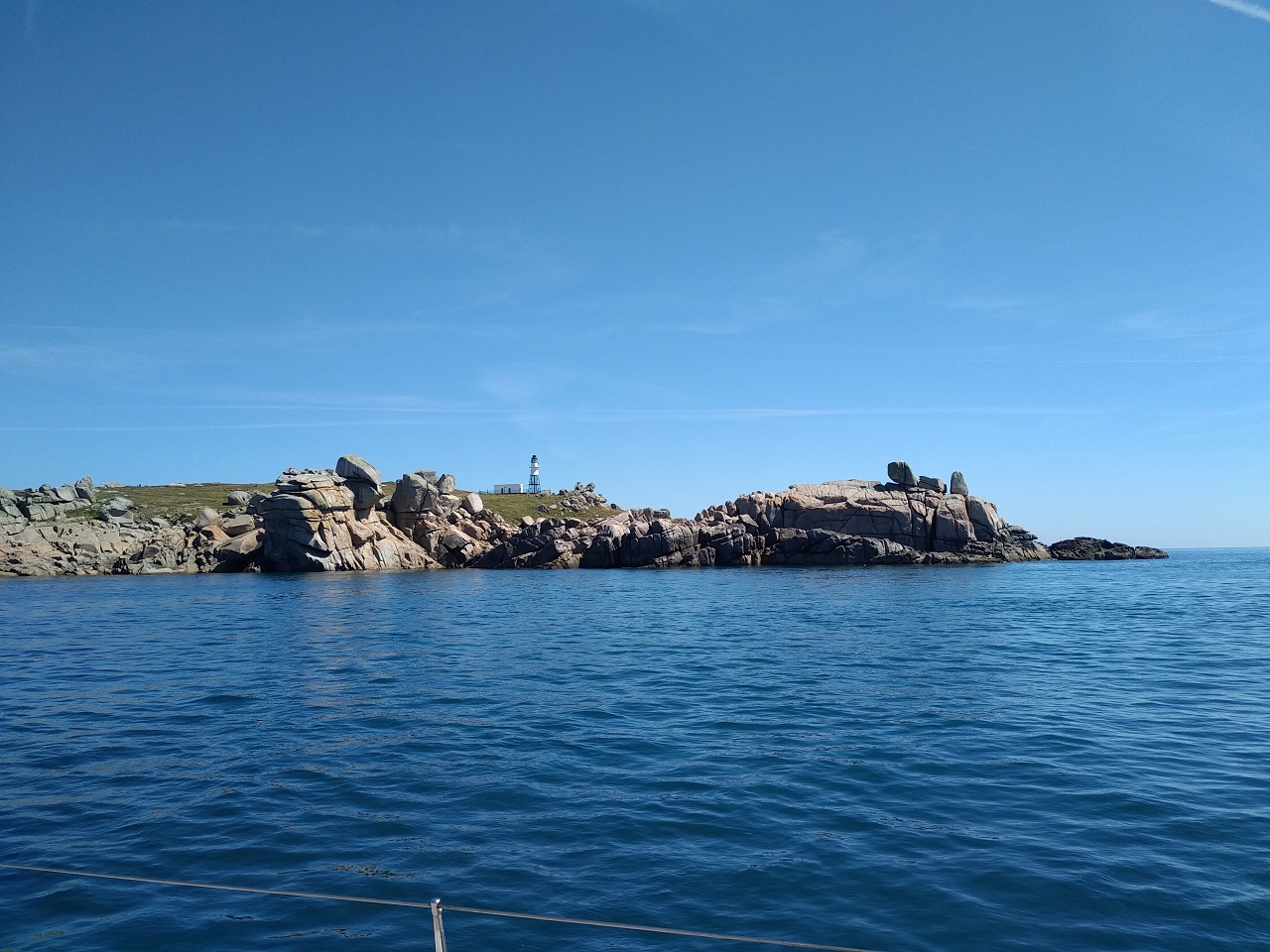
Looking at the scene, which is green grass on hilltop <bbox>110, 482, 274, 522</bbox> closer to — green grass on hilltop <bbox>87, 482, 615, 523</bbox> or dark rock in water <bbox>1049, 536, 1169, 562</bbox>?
green grass on hilltop <bbox>87, 482, 615, 523</bbox>

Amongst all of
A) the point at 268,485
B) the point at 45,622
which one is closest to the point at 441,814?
the point at 45,622

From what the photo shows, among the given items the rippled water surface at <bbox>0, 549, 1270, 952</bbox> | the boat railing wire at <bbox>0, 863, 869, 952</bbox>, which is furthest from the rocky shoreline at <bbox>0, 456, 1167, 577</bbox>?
the boat railing wire at <bbox>0, 863, 869, 952</bbox>

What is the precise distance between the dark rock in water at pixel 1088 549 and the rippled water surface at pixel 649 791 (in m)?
95.2

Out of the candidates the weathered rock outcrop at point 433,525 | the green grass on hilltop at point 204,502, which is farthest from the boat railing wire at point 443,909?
the green grass on hilltop at point 204,502

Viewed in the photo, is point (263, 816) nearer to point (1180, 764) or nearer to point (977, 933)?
point (977, 933)

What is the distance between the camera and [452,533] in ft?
312

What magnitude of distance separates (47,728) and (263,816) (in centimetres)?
866

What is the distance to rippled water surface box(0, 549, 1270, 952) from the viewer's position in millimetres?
8242

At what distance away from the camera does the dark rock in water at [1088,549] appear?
114750mm

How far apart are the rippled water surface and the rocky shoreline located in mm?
55142

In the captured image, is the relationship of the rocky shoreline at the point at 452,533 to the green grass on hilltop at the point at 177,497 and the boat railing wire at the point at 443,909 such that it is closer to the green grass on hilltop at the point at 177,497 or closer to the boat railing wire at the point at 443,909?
the green grass on hilltop at the point at 177,497

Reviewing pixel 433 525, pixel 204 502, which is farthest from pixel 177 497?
pixel 433 525

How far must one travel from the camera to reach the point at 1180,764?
13.4m

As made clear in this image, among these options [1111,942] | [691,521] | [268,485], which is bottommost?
A: [1111,942]
